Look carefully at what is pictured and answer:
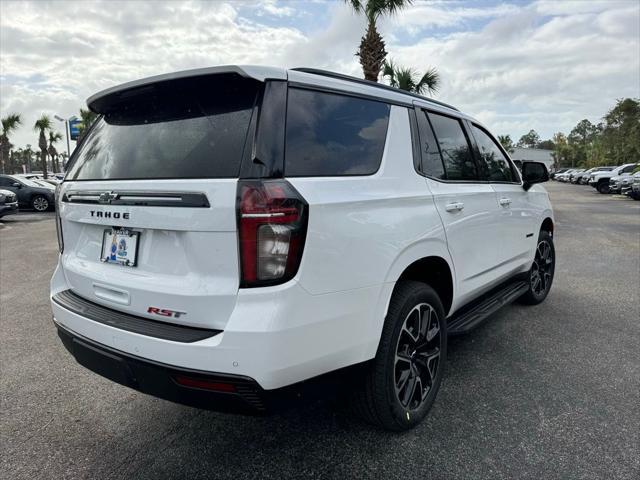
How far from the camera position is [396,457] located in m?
2.36

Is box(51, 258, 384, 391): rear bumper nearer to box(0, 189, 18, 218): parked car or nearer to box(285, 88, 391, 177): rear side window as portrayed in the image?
box(285, 88, 391, 177): rear side window

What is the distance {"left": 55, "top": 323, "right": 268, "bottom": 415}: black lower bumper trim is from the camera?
6.07 ft

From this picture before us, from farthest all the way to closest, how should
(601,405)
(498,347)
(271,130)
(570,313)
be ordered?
1. (570,313)
2. (498,347)
3. (601,405)
4. (271,130)

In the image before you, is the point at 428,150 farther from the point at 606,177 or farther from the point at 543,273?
the point at 606,177

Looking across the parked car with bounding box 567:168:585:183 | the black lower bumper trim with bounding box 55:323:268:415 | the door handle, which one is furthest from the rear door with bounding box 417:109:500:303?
the parked car with bounding box 567:168:585:183

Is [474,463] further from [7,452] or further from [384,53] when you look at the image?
[384,53]

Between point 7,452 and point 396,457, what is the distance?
6.61 feet

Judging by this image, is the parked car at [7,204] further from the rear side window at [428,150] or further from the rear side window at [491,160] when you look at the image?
the rear side window at [428,150]

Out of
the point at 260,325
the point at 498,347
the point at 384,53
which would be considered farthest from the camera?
the point at 384,53

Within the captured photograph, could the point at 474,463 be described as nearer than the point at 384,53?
Yes

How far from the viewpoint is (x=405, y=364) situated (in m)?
2.55

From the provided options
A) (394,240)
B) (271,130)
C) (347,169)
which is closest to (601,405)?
(394,240)

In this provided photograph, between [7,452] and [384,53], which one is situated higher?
[384,53]

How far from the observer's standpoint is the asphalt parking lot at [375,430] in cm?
229
